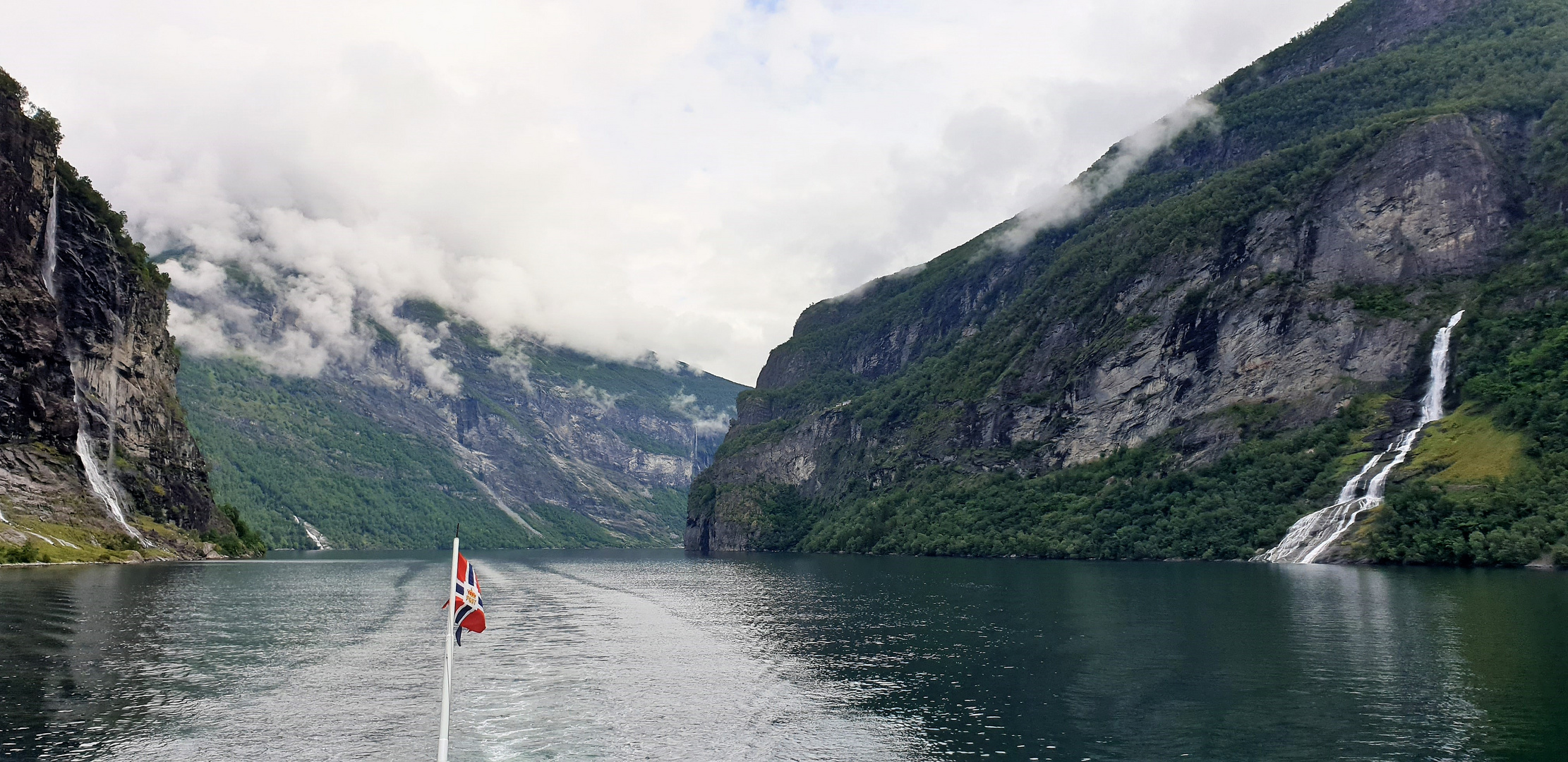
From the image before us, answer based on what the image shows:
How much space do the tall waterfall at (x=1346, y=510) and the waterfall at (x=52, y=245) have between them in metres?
200

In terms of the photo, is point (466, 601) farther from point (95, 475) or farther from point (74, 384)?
point (95, 475)

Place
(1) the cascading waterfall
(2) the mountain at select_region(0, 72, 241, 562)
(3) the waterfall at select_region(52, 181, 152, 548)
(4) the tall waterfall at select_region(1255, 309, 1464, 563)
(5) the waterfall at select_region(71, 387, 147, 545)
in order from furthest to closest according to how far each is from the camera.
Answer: (3) the waterfall at select_region(52, 181, 152, 548), (1) the cascading waterfall, (5) the waterfall at select_region(71, 387, 147, 545), (4) the tall waterfall at select_region(1255, 309, 1464, 563), (2) the mountain at select_region(0, 72, 241, 562)

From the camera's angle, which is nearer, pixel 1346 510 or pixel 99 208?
pixel 1346 510

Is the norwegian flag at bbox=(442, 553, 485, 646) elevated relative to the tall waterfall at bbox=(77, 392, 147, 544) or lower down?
lower down

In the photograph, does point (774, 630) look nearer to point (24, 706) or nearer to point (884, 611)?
point (884, 611)

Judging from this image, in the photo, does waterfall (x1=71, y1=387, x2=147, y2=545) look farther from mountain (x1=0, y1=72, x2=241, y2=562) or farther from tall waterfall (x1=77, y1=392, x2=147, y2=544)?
mountain (x1=0, y1=72, x2=241, y2=562)

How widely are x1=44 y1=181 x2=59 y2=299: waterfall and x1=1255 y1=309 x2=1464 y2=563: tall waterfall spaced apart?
20020 cm

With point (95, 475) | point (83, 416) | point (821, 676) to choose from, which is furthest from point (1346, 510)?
point (83, 416)

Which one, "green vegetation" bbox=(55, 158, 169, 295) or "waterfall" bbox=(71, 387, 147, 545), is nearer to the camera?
"waterfall" bbox=(71, 387, 147, 545)

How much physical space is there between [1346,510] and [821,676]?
12192cm

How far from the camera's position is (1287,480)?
557 ft

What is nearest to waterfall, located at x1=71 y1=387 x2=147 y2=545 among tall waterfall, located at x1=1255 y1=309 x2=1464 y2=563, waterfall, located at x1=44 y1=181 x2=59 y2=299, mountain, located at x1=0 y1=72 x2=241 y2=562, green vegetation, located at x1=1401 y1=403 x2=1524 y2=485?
mountain, located at x1=0 y1=72 x2=241 y2=562

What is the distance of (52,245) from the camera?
557 feet

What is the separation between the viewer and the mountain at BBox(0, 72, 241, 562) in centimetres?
14375
